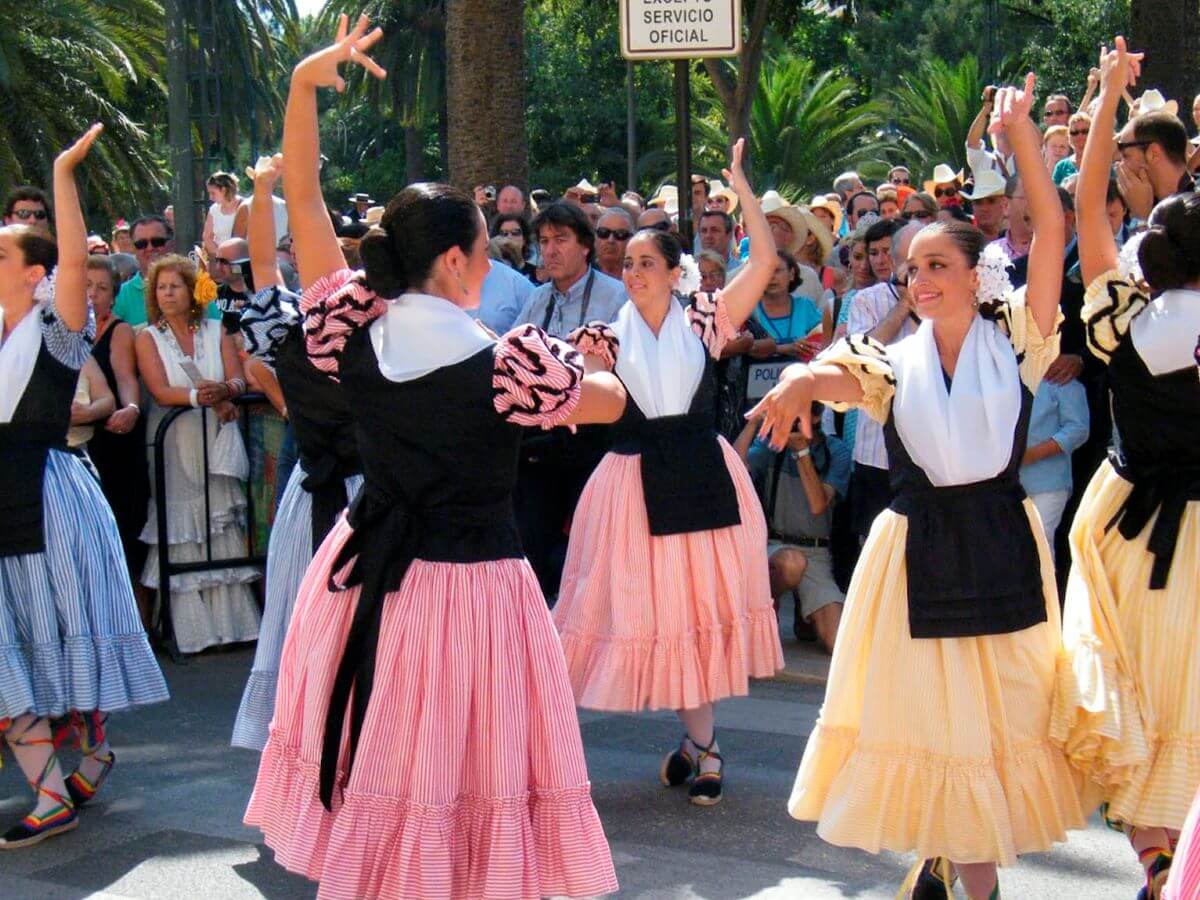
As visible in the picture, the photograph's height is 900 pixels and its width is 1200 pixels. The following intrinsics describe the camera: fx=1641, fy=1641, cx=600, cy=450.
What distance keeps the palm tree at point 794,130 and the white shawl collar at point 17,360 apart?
24.7 m

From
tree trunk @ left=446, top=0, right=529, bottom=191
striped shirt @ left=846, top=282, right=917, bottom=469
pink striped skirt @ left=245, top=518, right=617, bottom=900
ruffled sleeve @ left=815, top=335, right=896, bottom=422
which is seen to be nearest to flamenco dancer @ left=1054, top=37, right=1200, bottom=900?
ruffled sleeve @ left=815, top=335, right=896, bottom=422

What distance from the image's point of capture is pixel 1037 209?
15.6ft

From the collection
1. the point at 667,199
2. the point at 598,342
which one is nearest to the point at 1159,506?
the point at 598,342

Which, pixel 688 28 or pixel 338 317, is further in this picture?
pixel 688 28

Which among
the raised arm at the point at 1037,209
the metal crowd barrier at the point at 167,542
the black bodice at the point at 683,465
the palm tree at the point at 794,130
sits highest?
the palm tree at the point at 794,130

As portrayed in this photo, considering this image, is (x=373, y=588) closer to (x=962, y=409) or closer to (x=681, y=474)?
(x=962, y=409)

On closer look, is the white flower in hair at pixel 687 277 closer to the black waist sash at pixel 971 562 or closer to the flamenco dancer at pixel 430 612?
Answer: the black waist sash at pixel 971 562

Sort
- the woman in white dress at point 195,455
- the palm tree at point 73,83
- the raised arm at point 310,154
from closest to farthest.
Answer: the raised arm at point 310,154
the woman in white dress at point 195,455
the palm tree at point 73,83

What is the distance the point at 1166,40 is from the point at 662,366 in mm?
7472

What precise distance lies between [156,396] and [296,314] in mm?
3449

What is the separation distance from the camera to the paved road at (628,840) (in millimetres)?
5434

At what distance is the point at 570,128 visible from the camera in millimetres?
43969

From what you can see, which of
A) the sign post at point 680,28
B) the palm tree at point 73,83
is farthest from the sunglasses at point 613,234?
the palm tree at point 73,83

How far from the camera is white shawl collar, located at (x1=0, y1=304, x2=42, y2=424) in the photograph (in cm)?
599
